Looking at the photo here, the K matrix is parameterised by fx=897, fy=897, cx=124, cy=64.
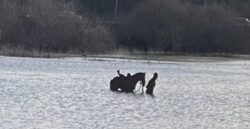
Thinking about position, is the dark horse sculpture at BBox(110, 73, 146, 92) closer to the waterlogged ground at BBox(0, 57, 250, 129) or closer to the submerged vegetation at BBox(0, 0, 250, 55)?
the waterlogged ground at BBox(0, 57, 250, 129)

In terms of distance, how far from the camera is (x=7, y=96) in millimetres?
32781

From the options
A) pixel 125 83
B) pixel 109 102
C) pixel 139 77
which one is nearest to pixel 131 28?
pixel 139 77

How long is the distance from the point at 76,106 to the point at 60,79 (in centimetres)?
1555

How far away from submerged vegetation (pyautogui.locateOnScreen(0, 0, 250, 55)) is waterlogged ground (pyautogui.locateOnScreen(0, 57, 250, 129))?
93.2 ft

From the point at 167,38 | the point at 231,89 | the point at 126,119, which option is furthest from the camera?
the point at 167,38

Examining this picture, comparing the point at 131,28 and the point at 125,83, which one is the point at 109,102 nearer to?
the point at 125,83

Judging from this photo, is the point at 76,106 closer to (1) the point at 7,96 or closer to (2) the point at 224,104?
(1) the point at 7,96

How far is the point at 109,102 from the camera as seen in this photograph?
106 feet

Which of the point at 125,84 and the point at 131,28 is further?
the point at 131,28

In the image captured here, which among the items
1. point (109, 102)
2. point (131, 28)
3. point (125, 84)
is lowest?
point (109, 102)

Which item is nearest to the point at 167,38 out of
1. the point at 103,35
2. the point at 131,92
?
the point at 103,35

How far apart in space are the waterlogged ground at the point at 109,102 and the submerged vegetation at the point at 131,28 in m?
28.4

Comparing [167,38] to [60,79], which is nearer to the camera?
[60,79]

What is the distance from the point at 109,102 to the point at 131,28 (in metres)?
66.3
